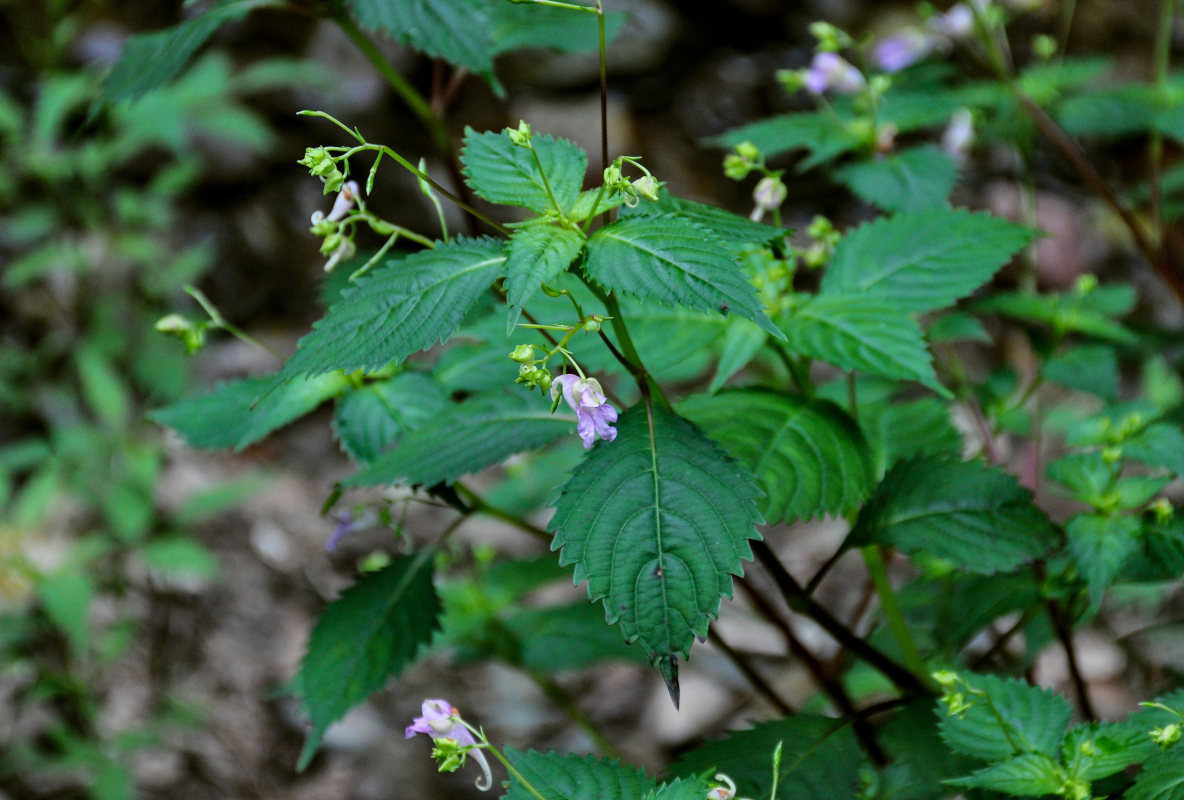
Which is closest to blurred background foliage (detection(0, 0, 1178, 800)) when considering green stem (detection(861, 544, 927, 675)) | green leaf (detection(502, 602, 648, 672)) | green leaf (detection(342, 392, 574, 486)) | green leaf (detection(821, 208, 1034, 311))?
green leaf (detection(502, 602, 648, 672))

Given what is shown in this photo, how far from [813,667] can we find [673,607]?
70 centimetres

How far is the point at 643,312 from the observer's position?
1405 millimetres

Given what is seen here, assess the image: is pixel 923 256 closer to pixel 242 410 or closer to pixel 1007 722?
pixel 1007 722

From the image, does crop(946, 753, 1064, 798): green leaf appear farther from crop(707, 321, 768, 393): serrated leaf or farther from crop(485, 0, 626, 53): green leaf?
crop(485, 0, 626, 53): green leaf

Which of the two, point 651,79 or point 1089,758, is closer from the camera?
point 1089,758

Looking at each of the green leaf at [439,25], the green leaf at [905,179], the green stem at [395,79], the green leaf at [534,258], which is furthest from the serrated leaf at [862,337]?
the green stem at [395,79]

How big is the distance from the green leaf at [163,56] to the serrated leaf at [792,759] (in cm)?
135

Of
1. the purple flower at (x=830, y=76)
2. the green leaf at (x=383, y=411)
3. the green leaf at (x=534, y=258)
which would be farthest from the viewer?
the purple flower at (x=830, y=76)


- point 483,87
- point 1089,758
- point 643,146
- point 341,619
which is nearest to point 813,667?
point 1089,758

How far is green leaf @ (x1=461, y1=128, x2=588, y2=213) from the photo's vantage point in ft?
3.55

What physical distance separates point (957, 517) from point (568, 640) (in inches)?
38.2

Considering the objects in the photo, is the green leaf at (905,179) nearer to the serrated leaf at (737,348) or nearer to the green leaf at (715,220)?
the serrated leaf at (737,348)

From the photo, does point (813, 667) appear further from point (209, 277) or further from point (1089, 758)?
point (209, 277)

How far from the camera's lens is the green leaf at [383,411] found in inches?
51.7
